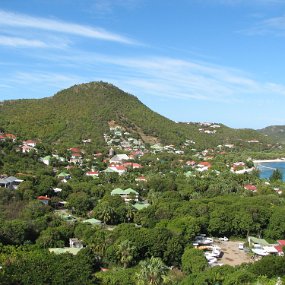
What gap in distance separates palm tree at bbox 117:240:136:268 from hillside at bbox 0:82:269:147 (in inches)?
2139

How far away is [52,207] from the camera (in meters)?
39.4

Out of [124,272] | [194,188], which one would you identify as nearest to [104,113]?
[194,188]

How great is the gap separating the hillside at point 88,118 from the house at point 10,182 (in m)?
33.6

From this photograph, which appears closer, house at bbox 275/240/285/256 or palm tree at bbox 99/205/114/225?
house at bbox 275/240/285/256

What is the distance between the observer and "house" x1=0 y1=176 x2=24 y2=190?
41.8 meters

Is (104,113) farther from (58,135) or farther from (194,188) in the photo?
(194,188)

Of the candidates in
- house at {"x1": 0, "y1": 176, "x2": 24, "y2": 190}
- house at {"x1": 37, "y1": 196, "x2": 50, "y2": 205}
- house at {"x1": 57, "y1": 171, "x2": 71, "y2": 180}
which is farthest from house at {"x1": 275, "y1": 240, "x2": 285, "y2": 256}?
house at {"x1": 57, "y1": 171, "x2": 71, "y2": 180}

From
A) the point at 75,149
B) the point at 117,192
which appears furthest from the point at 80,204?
the point at 75,149

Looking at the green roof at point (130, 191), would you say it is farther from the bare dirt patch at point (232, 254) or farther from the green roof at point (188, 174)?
the green roof at point (188, 174)

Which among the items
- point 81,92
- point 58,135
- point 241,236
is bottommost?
point 241,236

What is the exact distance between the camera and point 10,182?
4234 centimetres

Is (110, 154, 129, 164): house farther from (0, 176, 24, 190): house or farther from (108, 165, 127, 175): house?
(0, 176, 24, 190): house

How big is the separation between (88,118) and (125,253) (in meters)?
73.2

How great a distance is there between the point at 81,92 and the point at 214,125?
58.3 m
